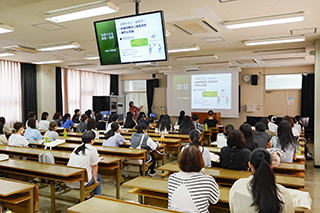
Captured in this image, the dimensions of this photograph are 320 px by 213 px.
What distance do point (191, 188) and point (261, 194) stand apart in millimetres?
557

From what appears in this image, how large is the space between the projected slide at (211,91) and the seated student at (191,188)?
898cm

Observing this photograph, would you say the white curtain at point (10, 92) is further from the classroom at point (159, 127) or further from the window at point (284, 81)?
the window at point (284, 81)

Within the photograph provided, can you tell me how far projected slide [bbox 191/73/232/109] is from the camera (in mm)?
10812

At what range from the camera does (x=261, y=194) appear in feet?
5.87

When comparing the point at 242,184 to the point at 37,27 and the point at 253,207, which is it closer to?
the point at 253,207

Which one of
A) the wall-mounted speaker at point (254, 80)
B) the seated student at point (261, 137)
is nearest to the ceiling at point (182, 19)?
the seated student at point (261, 137)

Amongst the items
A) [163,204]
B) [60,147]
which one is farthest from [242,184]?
[60,147]

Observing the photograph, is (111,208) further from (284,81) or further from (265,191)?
(284,81)

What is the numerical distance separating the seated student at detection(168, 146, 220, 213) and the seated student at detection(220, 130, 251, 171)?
121 cm

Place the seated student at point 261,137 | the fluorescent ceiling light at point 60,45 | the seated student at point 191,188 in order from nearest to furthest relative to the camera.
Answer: the seated student at point 191,188, the seated student at point 261,137, the fluorescent ceiling light at point 60,45

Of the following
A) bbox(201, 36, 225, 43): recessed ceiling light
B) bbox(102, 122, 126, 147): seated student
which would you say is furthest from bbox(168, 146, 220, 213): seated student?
A: bbox(201, 36, 225, 43): recessed ceiling light

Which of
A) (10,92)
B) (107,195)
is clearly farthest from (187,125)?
(10,92)

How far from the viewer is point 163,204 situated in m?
2.96

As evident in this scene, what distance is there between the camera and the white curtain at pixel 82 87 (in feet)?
37.3
